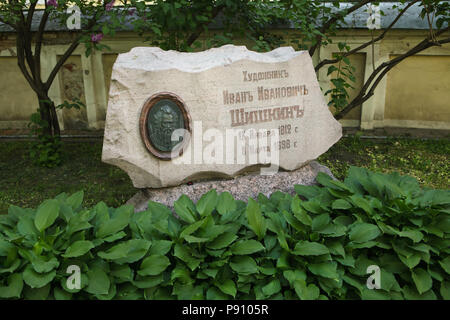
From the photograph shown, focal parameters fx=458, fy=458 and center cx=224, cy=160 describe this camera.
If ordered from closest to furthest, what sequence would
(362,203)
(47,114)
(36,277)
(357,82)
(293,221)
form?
(36,277), (293,221), (362,203), (47,114), (357,82)

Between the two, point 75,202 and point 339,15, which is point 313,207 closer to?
point 75,202

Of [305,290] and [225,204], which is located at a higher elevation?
[225,204]

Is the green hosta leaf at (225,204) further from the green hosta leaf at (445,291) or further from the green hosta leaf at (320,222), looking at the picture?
the green hosta leaf at (445,291)

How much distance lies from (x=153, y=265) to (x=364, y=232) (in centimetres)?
145

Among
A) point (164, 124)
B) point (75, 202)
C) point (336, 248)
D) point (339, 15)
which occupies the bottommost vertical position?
point (336, 248)

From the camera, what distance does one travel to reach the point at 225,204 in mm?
3422

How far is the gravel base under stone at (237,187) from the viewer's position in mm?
4078

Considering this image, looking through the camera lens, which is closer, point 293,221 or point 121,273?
point 121,273

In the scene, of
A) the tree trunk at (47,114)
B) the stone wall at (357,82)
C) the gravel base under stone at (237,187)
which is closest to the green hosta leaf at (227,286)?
the gravel base under stone at (237,187)

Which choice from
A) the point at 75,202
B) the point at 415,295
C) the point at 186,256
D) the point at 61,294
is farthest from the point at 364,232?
the point at 75,202

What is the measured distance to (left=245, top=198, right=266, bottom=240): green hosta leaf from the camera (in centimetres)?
316

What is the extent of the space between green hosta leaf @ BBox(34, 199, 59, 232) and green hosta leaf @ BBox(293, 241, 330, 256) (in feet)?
5.32
